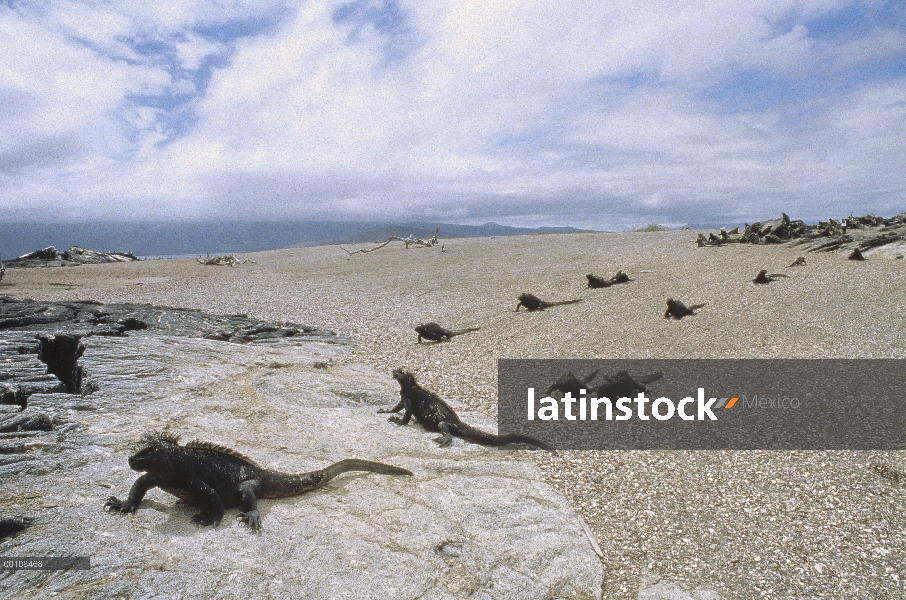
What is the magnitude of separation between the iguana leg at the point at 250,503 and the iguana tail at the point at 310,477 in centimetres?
12

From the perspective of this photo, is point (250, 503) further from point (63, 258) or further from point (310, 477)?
point (63, 258)

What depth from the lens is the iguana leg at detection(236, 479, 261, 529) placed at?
4.04m

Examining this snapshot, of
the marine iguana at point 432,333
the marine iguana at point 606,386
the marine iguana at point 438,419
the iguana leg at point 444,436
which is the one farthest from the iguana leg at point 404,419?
the marine iguana at point 432,333

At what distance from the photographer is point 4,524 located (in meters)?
3.48

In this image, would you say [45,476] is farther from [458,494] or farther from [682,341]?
[682,341]

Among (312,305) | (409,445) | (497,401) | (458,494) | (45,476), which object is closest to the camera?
(45,476)

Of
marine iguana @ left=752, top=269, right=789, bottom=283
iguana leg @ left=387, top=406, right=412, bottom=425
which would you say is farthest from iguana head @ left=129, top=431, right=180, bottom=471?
marine iguana @ left=752, top=269, right=789, bottom=283

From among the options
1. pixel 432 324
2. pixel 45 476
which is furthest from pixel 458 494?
pixel 432 324

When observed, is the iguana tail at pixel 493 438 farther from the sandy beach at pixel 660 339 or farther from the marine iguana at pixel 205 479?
the marine iguana at pixel 205 479

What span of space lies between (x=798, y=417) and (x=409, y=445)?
4668 millimetres

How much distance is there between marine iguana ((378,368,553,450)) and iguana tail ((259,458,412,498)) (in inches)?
47.7

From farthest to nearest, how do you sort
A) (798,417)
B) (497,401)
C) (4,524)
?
(497,401), (798,417), (4,524)

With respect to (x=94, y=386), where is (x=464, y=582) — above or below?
below

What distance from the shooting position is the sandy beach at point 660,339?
4199mm
